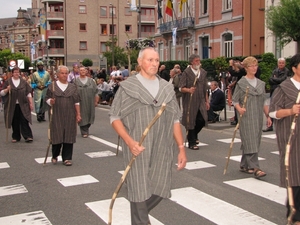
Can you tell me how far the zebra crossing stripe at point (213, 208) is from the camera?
533cm

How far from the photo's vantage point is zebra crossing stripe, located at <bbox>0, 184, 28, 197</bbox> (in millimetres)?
6762

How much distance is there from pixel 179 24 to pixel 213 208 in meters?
35.2

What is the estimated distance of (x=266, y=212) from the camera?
5.64m

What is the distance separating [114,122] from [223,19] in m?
30.8

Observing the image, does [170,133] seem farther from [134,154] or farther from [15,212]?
[15,212]

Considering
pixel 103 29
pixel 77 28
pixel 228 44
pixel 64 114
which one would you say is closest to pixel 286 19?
pixel 228 44

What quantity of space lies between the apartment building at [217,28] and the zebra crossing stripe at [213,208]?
23253 millimetres

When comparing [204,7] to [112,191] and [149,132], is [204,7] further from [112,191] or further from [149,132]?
[149,132]

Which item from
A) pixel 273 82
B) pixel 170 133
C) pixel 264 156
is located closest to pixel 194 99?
pixel 264 156

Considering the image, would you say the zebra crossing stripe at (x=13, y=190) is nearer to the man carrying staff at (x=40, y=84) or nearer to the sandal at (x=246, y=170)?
the sandal at (x=246, y=170)

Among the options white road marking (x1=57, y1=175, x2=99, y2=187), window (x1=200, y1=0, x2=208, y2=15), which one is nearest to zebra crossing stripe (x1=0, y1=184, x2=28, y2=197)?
white road marking (x1=57, y1=175, x2=99, y2=187)

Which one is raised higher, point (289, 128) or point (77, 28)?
point (77, 28)

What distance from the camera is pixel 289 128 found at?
5062 mm

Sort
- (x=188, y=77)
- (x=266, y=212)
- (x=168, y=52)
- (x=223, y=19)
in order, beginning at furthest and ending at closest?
1. (x=168, y=52)
2. (x=223, y=19)
3. (x=188, y=77)
4. (x=266, y=212)
